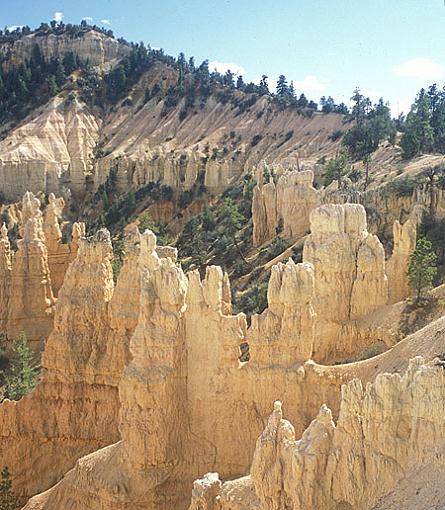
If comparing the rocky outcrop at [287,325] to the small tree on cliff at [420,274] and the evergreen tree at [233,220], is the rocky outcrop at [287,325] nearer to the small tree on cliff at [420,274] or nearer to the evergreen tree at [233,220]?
the small tree on cliff at [420,274]

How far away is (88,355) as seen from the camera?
71.7 feet

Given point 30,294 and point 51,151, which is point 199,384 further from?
point 51,151

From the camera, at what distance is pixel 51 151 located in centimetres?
7950

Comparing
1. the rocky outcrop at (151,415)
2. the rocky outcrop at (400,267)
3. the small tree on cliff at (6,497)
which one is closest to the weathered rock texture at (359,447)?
the rocky outcrop at (151,415)

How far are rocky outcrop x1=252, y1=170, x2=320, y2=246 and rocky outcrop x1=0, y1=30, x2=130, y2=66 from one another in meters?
65.9

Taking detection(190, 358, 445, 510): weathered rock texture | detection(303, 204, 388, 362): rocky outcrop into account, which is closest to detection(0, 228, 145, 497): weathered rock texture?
detection(303, 204, 388, 362): rocky outcrop

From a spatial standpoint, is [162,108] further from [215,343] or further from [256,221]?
[215,343]

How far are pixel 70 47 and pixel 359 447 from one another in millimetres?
101810

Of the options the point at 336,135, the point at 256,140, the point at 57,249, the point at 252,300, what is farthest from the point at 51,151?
the point at 252,300

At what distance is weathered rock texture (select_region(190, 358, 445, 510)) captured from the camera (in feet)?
30.2

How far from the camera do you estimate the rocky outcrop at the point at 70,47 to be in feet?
327

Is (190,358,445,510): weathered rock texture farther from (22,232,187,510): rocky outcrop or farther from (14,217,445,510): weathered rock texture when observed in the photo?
(22,232,187,510): rocky outcrop

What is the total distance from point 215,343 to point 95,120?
77.9m

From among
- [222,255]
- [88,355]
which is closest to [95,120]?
[222,255]
